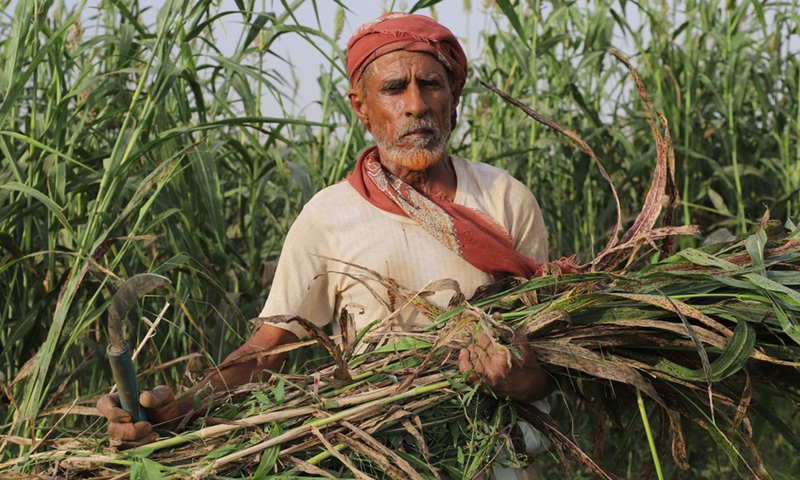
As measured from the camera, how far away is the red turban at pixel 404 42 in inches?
83.1

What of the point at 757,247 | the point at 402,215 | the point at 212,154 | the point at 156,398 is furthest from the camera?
the point at 212,154

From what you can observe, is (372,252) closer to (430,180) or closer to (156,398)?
(430,180)

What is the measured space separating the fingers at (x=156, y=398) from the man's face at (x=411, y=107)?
2.51 feet

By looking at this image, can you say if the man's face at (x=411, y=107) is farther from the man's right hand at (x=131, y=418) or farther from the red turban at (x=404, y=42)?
the man's right hand at (x=131, y=418)

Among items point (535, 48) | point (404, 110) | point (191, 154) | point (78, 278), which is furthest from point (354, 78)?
point (535, 48)

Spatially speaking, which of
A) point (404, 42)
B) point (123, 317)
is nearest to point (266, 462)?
point (123, 317)

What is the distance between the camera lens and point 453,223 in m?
2.01

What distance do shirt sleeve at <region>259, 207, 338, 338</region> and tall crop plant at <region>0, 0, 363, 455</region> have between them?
141mm

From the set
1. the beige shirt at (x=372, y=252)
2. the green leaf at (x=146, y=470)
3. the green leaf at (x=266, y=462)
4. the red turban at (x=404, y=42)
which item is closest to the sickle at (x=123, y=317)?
the green leaf at (x=146, y=470)

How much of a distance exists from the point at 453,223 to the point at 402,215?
0.41 ft

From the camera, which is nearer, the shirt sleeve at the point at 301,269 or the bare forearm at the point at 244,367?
the bare forearm at the point at 244,367

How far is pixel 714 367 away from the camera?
5.30ft

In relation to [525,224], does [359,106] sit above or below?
above

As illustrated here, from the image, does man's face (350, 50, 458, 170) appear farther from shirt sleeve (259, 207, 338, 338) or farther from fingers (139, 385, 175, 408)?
fingers (139, 385, 175, 408)
